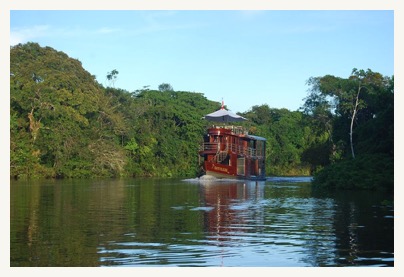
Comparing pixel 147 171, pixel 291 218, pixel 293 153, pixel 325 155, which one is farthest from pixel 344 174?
pixel 293 153

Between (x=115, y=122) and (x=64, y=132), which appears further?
(x=115, y=122)

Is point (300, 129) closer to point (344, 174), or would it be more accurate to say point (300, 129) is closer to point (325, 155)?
point (325, 155)

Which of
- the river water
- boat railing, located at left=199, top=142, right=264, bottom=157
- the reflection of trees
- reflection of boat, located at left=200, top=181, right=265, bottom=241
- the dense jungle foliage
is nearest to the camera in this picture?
the river water

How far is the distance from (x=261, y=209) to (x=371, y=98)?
1996 cm

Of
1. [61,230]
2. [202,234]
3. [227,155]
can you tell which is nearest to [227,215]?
[202,234]

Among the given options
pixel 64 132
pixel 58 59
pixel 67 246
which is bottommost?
pixel 67 246

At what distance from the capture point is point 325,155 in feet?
147

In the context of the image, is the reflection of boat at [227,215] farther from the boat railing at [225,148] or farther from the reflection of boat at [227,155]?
the boat railing at [225,148]

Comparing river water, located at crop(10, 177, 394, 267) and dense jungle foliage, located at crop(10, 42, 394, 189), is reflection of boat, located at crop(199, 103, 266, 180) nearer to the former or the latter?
dense jungle foliage, located at crop(10, 42, 394, 189)

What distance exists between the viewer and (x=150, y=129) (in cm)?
5997

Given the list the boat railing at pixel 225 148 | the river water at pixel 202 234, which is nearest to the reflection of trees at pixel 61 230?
the river water at pixel 202 234

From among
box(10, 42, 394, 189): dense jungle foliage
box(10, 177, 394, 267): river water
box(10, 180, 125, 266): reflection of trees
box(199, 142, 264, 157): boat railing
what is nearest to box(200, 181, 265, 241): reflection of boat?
box(10, 177, 394, 267): river water

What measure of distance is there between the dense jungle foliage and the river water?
380 inches

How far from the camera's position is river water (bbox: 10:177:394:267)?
10.1 metres
